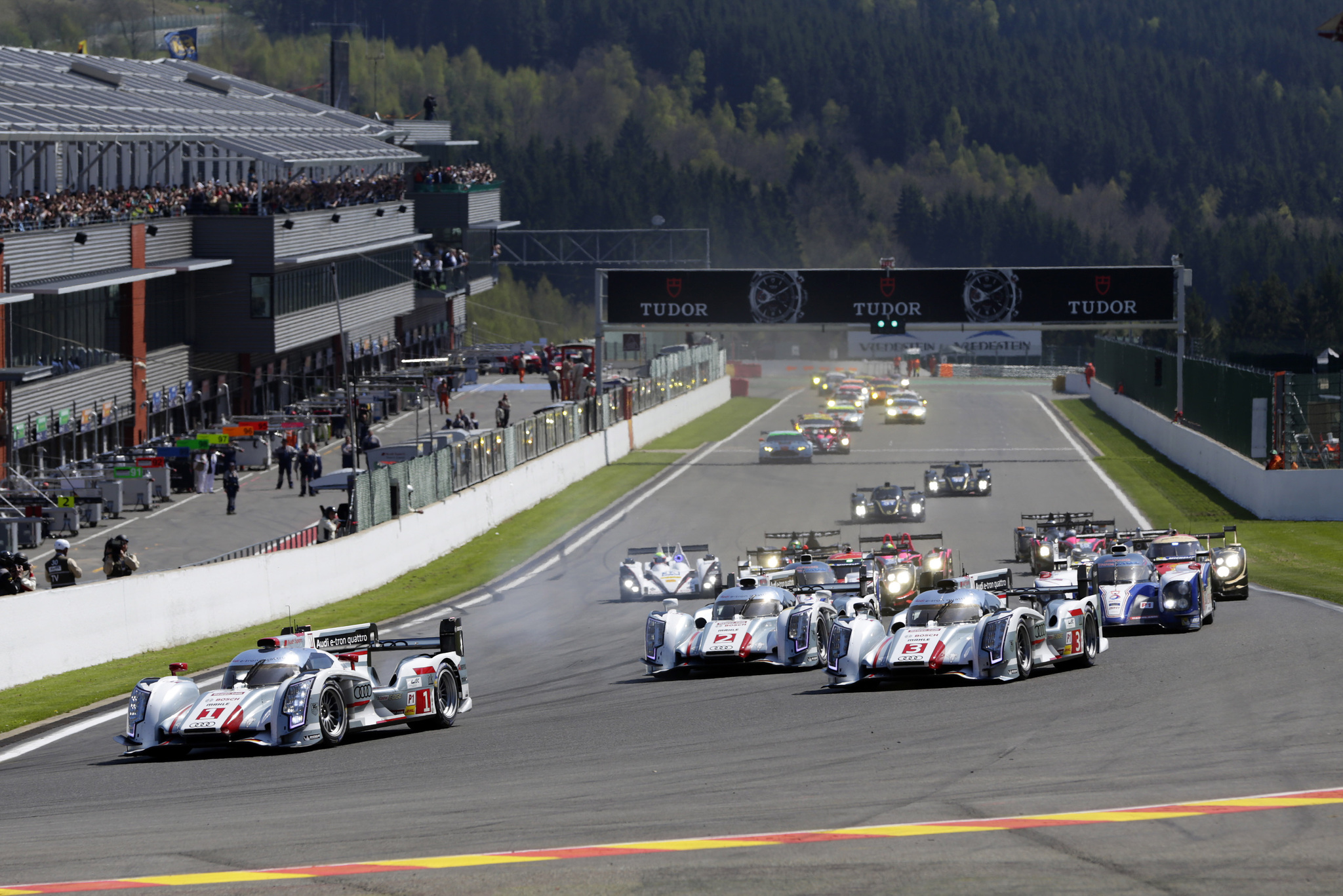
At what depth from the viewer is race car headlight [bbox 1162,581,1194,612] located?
25.0 meters

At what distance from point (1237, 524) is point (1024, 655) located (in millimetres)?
24647

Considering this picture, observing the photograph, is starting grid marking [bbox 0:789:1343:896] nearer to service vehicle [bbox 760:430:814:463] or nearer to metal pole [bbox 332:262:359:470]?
metal pole [bbox 332:262:359:470]

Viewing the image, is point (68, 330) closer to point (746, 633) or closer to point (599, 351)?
point (599, 351)

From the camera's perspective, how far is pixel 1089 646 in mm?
21844

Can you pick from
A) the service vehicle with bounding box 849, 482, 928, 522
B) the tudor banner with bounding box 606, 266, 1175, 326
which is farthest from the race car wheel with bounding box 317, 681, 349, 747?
the tudor banner with bounding box 606, 266, 1175, 326

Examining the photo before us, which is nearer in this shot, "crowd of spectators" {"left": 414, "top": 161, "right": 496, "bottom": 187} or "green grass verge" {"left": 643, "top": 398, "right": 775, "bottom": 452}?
"green grass verge" {"left": 643, "top": 398, "right": 775, "bottom": 452}

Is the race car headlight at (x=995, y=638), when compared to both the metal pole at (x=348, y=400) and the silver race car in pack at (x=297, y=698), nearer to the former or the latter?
the silver race car in pack at (x=297, y=698)

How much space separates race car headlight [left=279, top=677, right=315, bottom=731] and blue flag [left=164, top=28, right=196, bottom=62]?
112 m

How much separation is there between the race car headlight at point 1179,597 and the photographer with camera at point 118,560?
18.2 meters

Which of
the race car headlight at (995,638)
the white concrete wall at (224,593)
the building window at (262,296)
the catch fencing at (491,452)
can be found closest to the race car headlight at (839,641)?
the race car headlight at (995,638)

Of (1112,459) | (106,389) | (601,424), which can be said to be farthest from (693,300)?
(106,389)

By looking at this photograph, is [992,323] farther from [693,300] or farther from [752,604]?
[752,604]

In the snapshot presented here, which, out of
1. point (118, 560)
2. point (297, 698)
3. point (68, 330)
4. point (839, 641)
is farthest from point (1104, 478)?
point (297, 698)

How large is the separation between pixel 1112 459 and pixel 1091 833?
164ft
